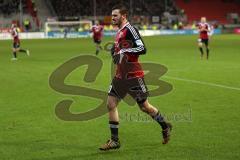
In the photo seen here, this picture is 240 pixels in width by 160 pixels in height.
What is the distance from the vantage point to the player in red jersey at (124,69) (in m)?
8.12

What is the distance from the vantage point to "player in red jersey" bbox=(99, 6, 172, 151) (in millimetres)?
8117

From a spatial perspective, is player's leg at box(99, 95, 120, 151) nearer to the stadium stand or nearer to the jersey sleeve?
the jersey sleeve

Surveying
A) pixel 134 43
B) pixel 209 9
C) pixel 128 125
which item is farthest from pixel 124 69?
pixel 209 9

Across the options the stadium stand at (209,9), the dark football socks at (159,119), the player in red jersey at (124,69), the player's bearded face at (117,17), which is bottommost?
the stadium stand at (209,9)

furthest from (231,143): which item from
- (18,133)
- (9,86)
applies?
(9,86)

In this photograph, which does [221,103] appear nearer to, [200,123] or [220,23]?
[200,123]

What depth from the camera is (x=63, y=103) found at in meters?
13.2

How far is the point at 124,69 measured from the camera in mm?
8305

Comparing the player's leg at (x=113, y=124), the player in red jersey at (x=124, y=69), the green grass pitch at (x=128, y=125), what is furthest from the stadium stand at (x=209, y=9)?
the player's leg at (x=113, y=124)

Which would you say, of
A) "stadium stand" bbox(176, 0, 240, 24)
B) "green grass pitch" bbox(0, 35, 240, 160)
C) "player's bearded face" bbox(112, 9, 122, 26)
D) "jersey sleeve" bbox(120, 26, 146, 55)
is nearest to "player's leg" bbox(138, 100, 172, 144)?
"green grass pitch" bbox(0, 35, 240, 160)

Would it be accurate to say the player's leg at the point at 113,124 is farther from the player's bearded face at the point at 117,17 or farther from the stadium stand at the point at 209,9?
the stadium stand at the point at 209,9

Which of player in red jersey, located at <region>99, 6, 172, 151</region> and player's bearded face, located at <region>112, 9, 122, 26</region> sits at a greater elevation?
player's bearded face, located at <region>112, 9, 122, 26</region>

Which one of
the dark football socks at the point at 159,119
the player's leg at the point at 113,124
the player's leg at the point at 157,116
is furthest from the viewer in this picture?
the dark football socks at the point at 159,119

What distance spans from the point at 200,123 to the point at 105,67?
13.3m
